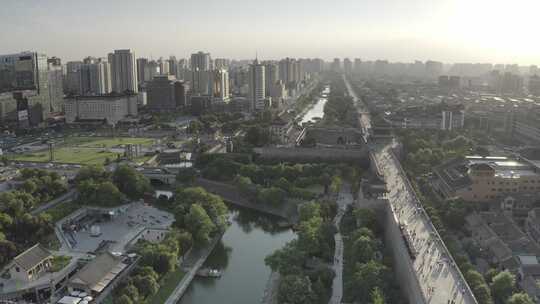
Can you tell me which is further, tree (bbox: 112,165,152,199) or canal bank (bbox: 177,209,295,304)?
tree (bbox: 112,165,152,199)

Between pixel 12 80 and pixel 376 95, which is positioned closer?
pixel 12 80

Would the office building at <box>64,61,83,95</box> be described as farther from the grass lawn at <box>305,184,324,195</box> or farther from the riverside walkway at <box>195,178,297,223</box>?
the grass lawn at <box>305,184,324,195</box>

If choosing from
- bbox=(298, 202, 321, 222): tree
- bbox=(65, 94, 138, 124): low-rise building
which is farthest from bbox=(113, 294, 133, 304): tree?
bbox=(65, 94, 138, 124): low-rise building

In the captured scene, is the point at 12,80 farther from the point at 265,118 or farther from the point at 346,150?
the point at 346,150

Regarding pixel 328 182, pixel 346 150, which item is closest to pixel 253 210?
pixel 328 182

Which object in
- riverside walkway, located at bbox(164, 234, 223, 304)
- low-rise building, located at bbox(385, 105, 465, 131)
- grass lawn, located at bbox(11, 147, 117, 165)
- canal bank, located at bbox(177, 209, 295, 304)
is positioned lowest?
canal bank, located at bbox(177, 209, 295, 304)

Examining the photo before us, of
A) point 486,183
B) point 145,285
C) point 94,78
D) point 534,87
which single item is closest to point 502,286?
point 486,183

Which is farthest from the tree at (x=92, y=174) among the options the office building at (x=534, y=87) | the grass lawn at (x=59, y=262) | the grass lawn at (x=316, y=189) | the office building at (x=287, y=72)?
the office building at (x=287, y=72)
